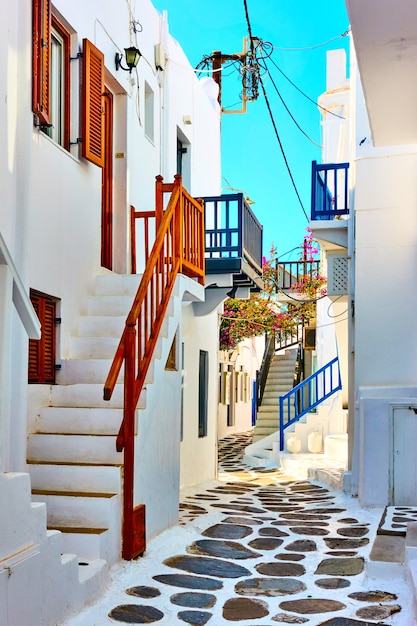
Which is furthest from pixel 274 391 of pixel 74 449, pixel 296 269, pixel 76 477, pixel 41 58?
pixel 41 58

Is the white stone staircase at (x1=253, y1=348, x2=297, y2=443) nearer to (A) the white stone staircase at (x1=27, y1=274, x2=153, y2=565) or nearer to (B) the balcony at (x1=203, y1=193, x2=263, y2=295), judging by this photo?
(B) the balcony at (x1=203, y1=193, x2=263, y2=295)

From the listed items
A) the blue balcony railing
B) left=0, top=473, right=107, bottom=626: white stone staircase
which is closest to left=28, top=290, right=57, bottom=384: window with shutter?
left=0, top=473, right=107, bottom=626: white stone staircase

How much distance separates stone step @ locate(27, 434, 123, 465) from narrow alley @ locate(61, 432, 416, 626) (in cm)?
86

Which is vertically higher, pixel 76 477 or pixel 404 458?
pixel 76 477

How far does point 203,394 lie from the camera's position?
1249cm

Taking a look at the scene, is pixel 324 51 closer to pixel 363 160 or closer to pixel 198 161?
pixel 198 161

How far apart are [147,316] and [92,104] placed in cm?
291

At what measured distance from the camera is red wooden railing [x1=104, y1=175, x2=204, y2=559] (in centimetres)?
549

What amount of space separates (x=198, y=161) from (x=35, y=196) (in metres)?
7.00

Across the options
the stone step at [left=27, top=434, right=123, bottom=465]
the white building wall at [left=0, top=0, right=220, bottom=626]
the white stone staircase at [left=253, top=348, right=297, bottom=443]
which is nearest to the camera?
the white building wall at [left=0, top=0, right=220, bottom=626]

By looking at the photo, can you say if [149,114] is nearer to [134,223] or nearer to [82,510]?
[134,223]

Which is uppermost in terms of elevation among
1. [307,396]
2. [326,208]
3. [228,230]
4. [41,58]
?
[41,58]

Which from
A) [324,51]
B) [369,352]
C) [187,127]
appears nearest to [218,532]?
[369,352]

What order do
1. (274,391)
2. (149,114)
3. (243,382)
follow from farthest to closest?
(243,382)
(274,391)
(149,114)
